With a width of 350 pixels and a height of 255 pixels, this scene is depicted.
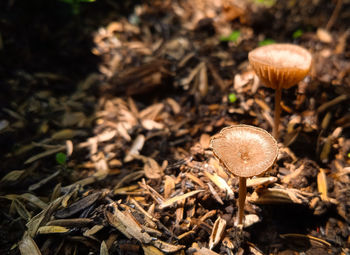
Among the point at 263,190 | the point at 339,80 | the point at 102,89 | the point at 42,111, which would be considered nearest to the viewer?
the point at 263,190

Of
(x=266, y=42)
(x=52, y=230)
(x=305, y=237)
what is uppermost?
(x=266, y=42)

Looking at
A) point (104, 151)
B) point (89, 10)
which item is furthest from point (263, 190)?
point (89, 10)

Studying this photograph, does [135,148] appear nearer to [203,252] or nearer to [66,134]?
[66,134]

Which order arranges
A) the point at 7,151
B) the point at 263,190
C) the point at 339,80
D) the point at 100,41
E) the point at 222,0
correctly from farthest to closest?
the point at 222,0
the point at 100,41
the point at 339,80
the point at 7,151
the point at 263,190

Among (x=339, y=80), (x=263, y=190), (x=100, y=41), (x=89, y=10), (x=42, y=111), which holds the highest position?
(x=89, y=10)

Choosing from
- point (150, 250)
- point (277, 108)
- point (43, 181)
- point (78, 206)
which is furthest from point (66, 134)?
point (277, 108)

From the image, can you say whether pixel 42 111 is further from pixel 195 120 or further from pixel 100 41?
pixel 195 120
